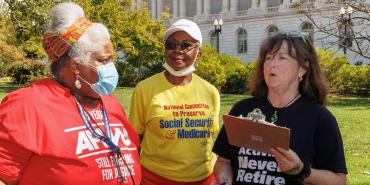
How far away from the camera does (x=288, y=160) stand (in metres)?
2.87

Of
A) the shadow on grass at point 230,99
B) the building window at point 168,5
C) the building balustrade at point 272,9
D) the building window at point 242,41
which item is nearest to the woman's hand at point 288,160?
the shadow on grass at point 230,99

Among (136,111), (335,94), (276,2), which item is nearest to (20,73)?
(335,94)

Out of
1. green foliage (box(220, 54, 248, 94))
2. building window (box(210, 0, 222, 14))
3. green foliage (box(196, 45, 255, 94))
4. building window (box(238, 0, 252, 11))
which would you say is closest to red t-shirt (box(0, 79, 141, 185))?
green foliage (box(196, 45, 255, 94))

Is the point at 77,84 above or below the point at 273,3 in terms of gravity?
above

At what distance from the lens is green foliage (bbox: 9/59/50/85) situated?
27.0 meters

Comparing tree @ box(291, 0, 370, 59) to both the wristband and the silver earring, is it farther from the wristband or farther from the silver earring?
the silver earring

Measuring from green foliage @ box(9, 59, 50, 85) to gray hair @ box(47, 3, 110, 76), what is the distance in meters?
21.7

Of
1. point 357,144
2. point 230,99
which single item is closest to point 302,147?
point 357,144

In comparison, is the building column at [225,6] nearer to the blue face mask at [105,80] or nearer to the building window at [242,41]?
the building window at [242,41]

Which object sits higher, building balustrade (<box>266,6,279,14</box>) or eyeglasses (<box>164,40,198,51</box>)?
eyeglasses (<box>164,40,198,51</box>)

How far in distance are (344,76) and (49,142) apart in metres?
27.7

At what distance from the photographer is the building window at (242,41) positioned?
2336 inches

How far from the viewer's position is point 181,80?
4035 millimetres

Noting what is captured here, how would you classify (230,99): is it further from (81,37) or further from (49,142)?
(49,142)
